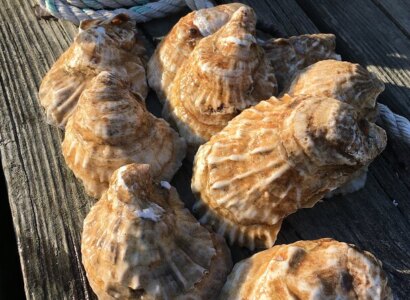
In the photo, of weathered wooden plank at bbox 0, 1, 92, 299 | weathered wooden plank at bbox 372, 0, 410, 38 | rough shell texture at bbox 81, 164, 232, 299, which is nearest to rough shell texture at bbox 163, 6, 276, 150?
rough shell texture at bbox 81, 164, 232, 299

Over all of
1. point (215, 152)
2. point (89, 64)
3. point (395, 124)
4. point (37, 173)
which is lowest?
point (37, 173)

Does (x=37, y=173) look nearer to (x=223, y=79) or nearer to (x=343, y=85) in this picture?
(x=223, y=79)

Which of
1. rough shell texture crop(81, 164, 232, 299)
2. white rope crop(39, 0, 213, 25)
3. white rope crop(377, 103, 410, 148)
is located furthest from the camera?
white rope crop(39, 0, 213, 25)

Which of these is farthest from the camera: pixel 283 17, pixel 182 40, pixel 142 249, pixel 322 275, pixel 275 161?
pixel 283 17

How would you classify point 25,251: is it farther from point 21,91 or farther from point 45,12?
point 45,12

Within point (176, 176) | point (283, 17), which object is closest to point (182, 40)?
point (176, 176)

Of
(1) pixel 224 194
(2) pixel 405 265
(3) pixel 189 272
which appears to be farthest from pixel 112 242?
(2) pixel 405 265

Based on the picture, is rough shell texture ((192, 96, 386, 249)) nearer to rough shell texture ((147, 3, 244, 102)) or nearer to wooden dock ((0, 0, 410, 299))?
wooden dock ((0, 0, 410, 299))
